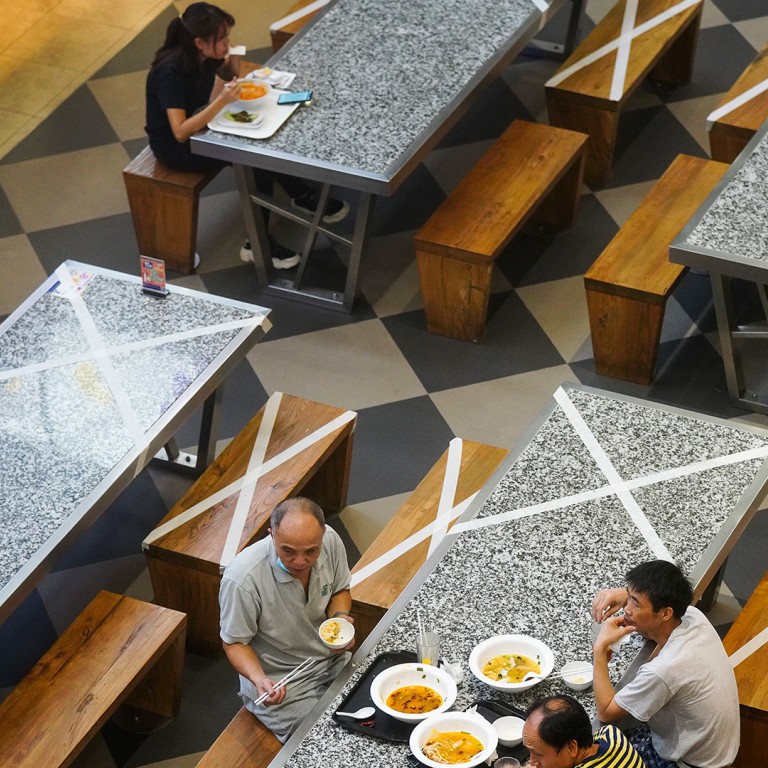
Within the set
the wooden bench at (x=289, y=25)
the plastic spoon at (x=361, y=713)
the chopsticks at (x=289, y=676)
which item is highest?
the wooden bench at (x=289, y=25)

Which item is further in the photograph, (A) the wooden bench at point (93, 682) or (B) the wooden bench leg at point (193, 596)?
(B) the wooden bench leg at point (193, 596)

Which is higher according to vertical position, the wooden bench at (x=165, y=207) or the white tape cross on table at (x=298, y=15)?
the white tape cross on table at (x=298, y=15)

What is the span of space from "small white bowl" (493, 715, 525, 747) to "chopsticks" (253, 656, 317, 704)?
1.89 ft

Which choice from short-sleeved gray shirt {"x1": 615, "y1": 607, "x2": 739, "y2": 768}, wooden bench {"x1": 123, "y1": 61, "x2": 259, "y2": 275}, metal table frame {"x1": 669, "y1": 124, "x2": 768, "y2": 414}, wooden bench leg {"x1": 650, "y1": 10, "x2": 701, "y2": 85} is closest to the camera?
short-sleeved gray shirt {"x1": 615, "y1": 607, "x2": 739, "y2": 768}

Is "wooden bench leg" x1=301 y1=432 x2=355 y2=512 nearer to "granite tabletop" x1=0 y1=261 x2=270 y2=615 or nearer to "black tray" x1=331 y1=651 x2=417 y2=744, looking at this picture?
"granite tabletop" x1=0 y1=261 x2=270 y2=615

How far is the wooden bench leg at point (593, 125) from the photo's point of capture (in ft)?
19.4

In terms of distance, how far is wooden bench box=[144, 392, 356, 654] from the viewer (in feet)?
13.1

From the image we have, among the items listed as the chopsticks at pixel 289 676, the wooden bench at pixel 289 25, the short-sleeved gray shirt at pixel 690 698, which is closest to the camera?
the short-sleeved gray shirt at pixel 690 698

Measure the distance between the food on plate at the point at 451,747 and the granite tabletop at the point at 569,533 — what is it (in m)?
0.07

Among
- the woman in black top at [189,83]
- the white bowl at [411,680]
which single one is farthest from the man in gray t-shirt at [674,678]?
the woman in black top at [189,83]

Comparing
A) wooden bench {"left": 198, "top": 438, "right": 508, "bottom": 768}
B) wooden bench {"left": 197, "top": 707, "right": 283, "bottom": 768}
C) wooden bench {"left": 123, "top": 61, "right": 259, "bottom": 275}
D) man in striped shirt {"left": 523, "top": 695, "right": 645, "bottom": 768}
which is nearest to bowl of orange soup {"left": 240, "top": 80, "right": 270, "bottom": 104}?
wooden bench {"left": 123, "top": 61, "right": 259, "bottom": 275}

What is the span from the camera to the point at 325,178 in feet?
16.2

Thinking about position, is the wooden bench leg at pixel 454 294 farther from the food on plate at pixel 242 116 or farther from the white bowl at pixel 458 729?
the white bowl at pixel 458 729

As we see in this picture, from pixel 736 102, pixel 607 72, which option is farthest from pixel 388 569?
pixel 607 72
